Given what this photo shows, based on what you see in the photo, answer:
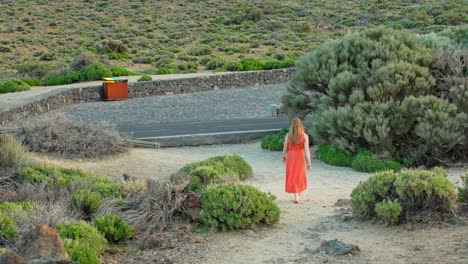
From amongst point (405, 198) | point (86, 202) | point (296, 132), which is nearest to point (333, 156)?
point (296, 132)

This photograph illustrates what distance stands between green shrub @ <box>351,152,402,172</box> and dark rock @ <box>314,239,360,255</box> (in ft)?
23.5

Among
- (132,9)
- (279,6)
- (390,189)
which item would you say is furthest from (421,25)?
(390,189)

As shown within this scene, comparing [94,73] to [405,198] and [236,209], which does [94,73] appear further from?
[405,198]

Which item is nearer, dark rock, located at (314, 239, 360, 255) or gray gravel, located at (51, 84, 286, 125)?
dark rock, located at (314, 239, 360, 255)

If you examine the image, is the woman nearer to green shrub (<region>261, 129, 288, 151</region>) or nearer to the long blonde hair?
the long blonde hair

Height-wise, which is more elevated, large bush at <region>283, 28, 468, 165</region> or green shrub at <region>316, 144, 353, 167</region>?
large bush at <region>283, 28, 468, 165</region>

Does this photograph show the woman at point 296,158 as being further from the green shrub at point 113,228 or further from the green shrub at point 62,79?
the green shrub at point 62,79

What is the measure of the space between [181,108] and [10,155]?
13319 mm

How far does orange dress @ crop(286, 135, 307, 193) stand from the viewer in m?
13.2

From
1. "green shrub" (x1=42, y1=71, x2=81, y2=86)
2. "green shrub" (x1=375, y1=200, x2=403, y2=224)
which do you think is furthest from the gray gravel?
"green shrub" (x1=375, y1=200, x2=403, y2=224)


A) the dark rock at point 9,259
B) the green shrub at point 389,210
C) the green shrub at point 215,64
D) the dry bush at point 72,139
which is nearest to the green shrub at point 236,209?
the green shrub at point 389,210

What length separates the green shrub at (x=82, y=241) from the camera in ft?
30.5

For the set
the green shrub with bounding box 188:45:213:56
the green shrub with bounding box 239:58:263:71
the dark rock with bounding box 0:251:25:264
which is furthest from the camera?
the green shrub with bounding box 188:45:213:56

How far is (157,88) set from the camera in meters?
33.8
